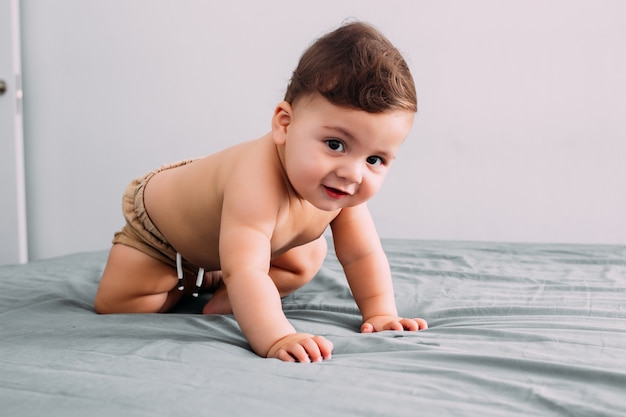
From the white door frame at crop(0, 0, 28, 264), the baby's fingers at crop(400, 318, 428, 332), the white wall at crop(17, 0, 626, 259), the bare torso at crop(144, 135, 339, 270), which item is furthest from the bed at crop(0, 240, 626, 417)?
the white door frame at crop(0, 0, 28, 264)

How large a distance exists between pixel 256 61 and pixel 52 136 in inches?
37.7

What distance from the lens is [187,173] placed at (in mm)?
1351

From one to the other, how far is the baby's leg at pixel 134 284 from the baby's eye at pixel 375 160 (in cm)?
54

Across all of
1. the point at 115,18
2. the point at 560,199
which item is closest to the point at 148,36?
the point at 115,18

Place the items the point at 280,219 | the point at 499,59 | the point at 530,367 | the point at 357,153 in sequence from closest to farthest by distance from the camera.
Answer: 1. the point at 530,367
2. the point at 357,153
3. the point at 280,219
4. the point at 499,59

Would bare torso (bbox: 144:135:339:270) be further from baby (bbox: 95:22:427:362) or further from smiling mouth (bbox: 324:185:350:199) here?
smiling mouth (bbox: 324:185:350:199)

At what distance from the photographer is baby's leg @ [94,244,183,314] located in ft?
4.41

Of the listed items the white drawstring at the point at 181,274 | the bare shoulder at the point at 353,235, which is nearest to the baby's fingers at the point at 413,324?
the bare shoulder at the point at 353,235

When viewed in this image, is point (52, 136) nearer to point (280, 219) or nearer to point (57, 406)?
point (280, 219)

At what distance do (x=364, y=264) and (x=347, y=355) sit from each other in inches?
12.4

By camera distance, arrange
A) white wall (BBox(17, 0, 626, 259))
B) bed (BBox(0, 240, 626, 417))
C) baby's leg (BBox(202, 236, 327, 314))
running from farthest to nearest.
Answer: white wall (BBox(17, 0, 626, 259)), baby's leg (BBox(202, 236, 327, 314)), bed (BBox(0, 240, 626, 417))

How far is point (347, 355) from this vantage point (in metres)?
0.95

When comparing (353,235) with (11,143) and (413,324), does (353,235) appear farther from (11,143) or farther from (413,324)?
(11,143)

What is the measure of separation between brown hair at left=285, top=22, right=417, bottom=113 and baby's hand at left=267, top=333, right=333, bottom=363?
31 cm
